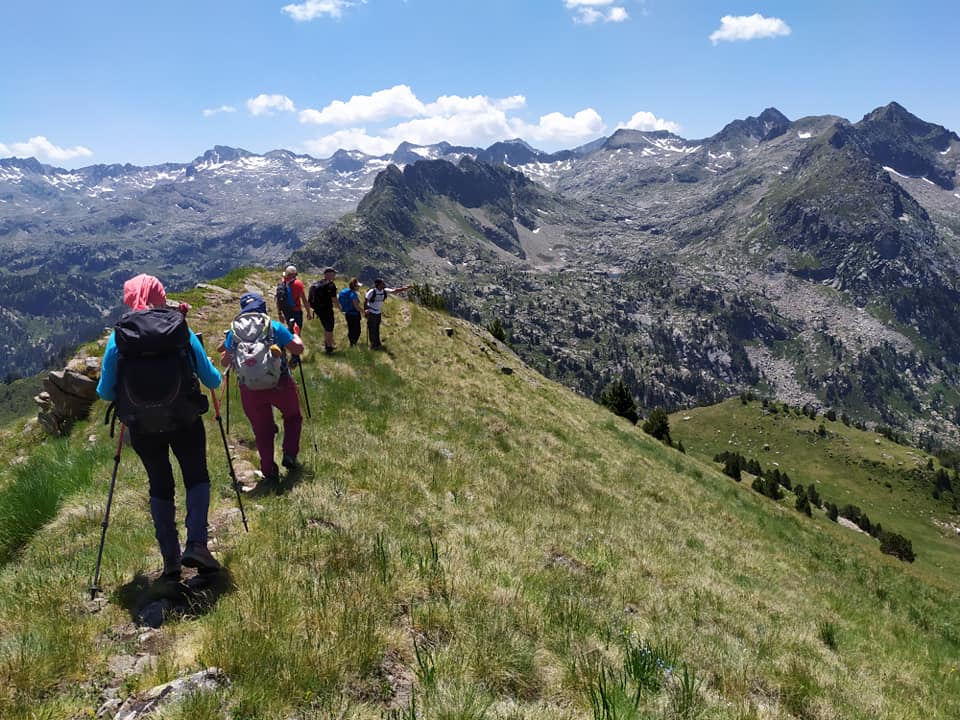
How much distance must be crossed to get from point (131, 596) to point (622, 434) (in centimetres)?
2836

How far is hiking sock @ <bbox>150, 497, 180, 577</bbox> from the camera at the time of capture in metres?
6.50

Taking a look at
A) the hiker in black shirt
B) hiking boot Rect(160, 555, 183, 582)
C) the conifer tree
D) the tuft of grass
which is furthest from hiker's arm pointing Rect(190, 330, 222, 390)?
the conifer tree

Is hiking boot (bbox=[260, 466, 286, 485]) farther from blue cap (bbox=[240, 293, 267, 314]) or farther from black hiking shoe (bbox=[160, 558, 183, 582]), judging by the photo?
black hiking shoe (bbox=[160, 558, 183, 582])

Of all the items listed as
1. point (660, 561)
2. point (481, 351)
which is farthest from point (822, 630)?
point (481, 351)

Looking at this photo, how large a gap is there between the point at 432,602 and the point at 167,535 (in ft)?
11.6

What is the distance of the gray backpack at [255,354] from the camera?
944cm

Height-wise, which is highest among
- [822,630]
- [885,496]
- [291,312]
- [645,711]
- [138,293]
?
A: [138,293]

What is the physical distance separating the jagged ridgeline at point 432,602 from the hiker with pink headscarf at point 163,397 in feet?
2.18

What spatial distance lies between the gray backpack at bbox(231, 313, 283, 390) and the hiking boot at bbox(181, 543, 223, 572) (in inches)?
144

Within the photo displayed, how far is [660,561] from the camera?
1121 cm

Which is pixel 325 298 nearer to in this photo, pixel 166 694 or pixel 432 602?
pixel 432 602

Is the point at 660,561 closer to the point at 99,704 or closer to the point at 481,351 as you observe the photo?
the point at 99,704

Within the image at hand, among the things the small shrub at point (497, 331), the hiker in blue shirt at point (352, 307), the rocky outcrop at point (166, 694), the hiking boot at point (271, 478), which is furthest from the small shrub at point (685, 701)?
the small shrub at point (497, 331)

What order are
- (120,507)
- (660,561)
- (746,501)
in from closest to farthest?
(120,507)
(660,561)
(746,501)
